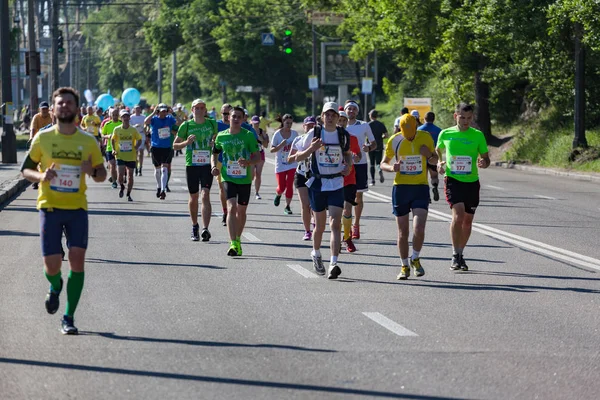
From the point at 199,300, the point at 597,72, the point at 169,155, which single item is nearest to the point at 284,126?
the point at 169,155

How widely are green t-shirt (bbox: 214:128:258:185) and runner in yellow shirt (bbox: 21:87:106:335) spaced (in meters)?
5.65

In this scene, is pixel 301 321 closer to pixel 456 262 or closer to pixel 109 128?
pixel 456 262

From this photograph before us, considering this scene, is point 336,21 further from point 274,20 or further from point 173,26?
point 173,26

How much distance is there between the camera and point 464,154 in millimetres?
13469

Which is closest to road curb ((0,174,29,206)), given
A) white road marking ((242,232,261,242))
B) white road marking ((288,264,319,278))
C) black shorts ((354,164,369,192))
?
white road marking ((242,232,261,242))

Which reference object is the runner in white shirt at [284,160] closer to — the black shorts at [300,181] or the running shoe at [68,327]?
the black shorts at [300,181]

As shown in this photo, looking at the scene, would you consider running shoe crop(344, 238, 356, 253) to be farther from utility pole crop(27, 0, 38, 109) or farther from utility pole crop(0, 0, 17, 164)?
utility pole crop(27, 0, 38, 109)

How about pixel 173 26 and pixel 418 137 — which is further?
pixel 173 26

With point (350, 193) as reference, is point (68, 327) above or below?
below

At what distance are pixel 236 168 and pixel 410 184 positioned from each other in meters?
2.82

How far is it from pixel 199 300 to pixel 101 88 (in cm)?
13335

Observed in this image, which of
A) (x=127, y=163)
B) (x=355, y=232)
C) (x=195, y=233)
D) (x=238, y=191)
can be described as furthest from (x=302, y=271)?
(x=127, y=163)

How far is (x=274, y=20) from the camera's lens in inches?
3263

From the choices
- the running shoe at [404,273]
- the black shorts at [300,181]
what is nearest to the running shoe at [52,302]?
the running shoe at [404,273]
